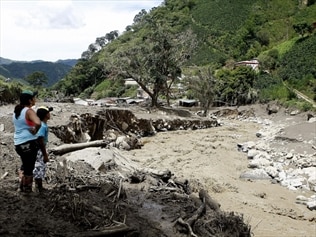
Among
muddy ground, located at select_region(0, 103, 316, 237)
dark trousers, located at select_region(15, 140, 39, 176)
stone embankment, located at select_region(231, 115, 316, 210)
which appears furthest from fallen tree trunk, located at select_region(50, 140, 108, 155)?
stone embankment, located at select_region(231, 115, 316, 210)

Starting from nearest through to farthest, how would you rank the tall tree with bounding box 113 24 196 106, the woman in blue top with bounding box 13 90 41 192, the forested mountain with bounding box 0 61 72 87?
1. the woman in blue top with bounding box 13 90 41 192
2. the tall tree with bounding box 113 24 196 106
3. the forested mountain with bounding box 0 61 72 87

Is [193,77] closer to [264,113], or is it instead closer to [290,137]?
[264,113]

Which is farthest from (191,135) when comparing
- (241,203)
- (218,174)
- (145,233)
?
A: (145,233)

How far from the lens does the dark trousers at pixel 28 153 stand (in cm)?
655

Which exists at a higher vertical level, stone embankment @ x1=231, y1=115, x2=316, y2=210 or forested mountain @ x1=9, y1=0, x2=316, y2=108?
forested mountain @ x1=9, y1=0, x2=316, y2=108

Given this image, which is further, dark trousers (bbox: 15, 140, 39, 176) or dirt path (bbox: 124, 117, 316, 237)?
dirt path (bbox: 124, 117, 316, 237)

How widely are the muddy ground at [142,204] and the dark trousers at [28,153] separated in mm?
513

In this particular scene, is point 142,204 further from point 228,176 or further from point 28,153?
point 228,176

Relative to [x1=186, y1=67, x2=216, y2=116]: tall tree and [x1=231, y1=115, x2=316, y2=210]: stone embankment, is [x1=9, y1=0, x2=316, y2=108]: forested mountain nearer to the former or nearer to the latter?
[x1=186, y1=67, x2=216, y2=116]: tall tree

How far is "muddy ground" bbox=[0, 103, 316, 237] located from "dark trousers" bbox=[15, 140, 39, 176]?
1.68 feet

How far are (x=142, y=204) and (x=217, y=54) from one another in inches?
2534

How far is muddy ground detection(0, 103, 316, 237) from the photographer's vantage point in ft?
19.7

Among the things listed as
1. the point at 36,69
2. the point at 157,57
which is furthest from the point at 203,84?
the point at 36,69

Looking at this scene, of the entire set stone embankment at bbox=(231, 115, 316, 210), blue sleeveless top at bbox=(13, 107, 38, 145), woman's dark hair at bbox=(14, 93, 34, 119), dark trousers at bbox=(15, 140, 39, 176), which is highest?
woman's dark hair at bbox=(14, 93, 34, 119)
